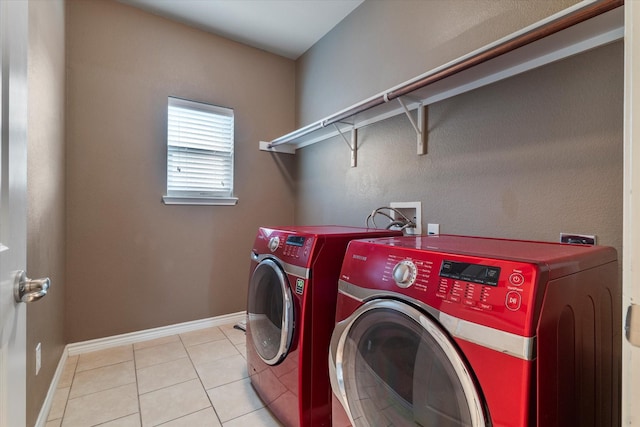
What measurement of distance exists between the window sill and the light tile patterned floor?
1.14m

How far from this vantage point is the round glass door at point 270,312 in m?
1.36

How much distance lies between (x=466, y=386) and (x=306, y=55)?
9.91 ft

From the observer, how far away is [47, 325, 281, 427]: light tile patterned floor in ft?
5.00

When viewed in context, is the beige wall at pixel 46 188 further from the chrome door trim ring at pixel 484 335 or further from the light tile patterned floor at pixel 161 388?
the chrome door trim ring at pixel 484 335

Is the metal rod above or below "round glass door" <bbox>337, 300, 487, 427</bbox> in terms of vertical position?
above

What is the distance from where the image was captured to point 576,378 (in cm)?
78

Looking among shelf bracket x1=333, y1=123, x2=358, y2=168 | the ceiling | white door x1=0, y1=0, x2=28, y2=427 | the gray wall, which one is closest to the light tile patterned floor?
white door x1=0, y1=0, x2=28, y2=427


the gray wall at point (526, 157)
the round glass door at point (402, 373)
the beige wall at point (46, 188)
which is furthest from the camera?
the beige wall at point (46, 188)

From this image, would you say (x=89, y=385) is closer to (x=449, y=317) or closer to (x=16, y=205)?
(x=16, y=205)

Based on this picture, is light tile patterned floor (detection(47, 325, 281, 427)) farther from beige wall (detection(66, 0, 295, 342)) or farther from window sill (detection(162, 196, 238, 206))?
window sill (detection(162, 196, 238, 206))

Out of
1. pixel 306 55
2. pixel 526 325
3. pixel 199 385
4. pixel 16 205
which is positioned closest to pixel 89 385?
pixel 199 385

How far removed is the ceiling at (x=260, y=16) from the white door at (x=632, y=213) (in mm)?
2205

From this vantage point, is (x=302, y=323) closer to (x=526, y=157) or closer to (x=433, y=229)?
Result: (x=433, y=229)

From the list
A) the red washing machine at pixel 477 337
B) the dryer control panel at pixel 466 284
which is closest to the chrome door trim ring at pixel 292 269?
the red washing machine at pixel 477 337
